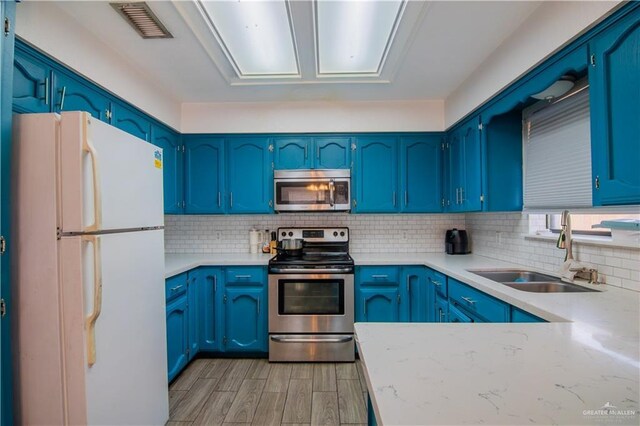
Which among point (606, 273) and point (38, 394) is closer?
point (38, 394)

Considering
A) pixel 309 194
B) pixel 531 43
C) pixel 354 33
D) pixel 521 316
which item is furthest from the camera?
pixel 309 194

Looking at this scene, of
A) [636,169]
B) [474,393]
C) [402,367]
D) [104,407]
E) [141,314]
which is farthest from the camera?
[141,314]

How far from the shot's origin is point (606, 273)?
167 centimetres

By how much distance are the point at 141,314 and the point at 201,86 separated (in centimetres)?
200

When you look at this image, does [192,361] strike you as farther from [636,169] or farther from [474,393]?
[636,169]

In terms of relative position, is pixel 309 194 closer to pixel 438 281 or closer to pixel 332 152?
pixel 332 152

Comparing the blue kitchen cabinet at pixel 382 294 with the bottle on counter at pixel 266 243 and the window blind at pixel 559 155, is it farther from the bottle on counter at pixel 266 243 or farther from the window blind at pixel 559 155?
the window blind at pixel 559 155

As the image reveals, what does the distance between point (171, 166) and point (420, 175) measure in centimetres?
249

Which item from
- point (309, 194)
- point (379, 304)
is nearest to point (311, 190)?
point (309, 194)

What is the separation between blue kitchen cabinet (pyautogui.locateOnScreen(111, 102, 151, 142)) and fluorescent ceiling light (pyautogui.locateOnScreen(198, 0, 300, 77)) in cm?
87

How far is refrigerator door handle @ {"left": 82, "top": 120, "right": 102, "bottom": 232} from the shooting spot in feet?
4.05

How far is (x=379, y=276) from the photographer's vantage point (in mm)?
2775

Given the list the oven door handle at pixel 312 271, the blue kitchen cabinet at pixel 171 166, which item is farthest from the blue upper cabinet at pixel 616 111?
the blue kitchen cabinet at pixel 171 166

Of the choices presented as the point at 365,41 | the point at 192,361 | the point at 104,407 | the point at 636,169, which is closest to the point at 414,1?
the point at 365,41
